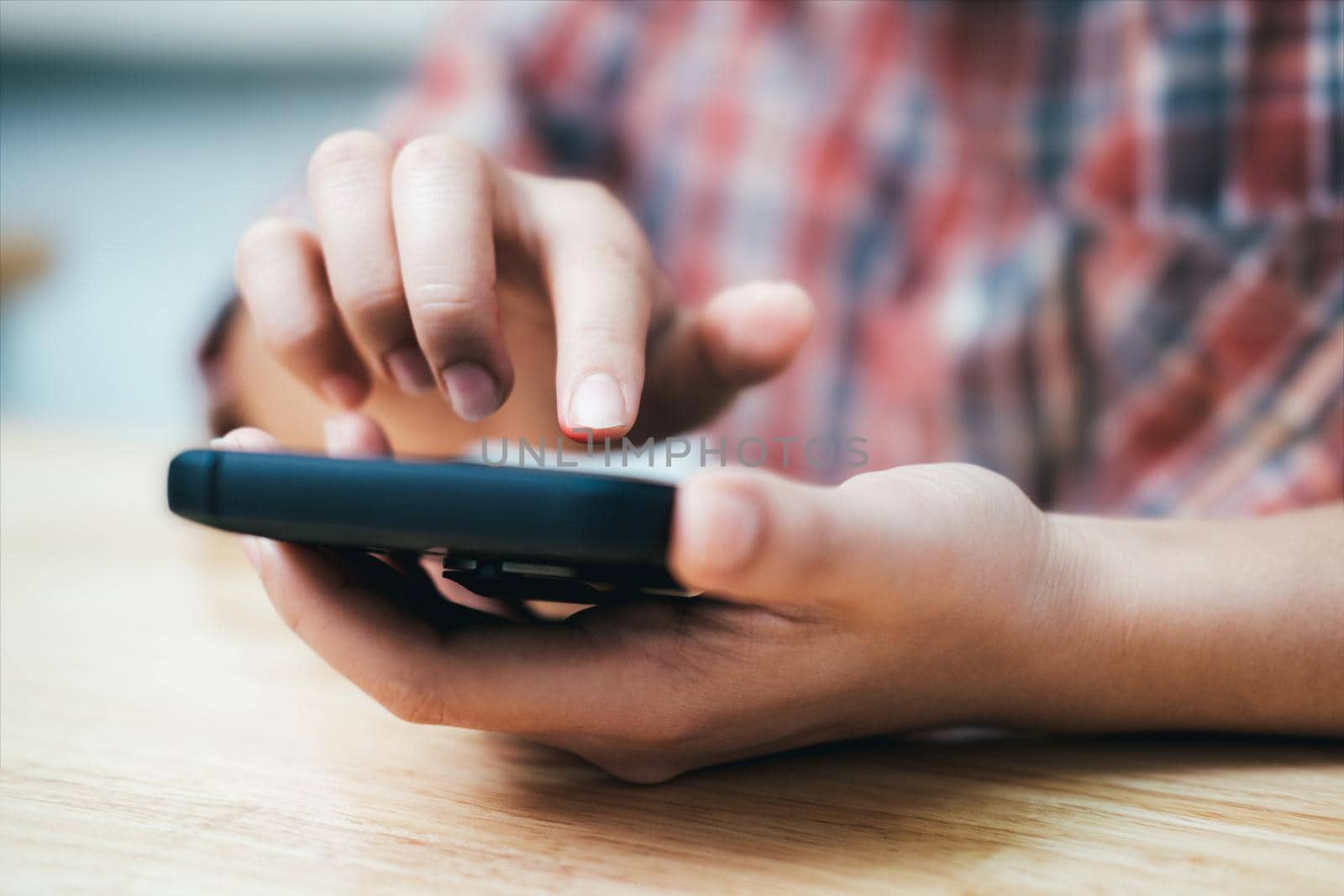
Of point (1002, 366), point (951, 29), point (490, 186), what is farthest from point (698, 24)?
point (490, 186)

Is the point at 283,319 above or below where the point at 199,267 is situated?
below

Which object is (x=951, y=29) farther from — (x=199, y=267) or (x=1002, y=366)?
(x=199, y=267)

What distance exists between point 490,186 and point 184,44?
1.55m

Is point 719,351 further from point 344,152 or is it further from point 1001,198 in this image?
point 1001,198

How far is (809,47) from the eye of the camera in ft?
3.51

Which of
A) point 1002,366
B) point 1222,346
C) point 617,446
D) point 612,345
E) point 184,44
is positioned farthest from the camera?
point 184,44

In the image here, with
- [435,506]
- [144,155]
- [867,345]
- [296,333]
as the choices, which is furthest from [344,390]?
[144,155]

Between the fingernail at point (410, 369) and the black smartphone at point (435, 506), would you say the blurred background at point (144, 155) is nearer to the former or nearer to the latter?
the fingernail at point (410, 369)

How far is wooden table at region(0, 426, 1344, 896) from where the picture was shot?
0.26 m

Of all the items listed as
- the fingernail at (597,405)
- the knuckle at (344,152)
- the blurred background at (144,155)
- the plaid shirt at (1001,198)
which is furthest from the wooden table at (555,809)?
the blurred background at (144,155)

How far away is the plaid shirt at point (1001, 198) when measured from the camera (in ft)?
2.29

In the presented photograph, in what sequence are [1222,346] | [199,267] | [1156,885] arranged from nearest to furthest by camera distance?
[1156,885]
[1222,346]
[199,267]

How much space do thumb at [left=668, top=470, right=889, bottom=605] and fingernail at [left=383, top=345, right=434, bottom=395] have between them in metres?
0.23

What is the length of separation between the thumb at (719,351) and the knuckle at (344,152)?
0.56 feet
